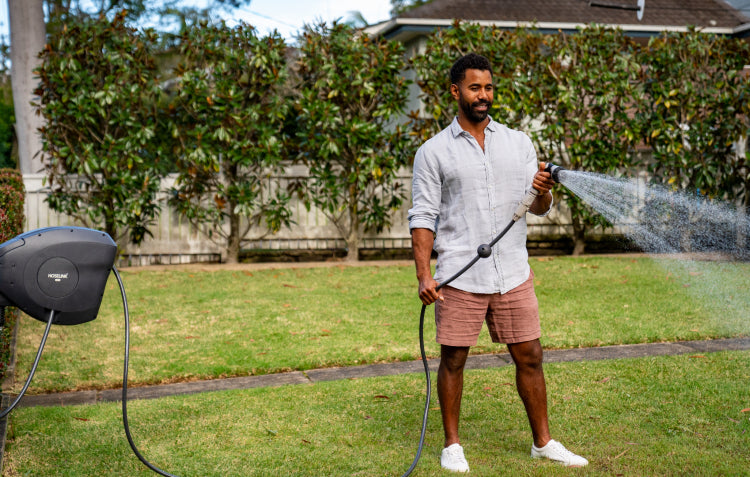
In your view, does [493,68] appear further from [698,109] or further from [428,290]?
[428,290]

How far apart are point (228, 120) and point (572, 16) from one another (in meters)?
8.54

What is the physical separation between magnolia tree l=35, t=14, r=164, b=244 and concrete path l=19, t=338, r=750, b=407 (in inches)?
227

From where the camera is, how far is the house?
14328 mm

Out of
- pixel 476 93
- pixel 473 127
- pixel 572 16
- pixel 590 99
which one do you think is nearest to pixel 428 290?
pixel 473 127

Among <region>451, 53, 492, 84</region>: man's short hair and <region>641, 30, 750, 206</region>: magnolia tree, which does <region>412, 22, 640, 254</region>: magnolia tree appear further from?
<region>451, 53, 492, 84</region>: man's short hair

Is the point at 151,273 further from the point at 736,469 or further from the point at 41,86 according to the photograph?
the point at 736,469

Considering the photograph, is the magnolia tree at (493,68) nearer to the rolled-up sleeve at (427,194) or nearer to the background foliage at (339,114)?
the background foliage at (339,114)

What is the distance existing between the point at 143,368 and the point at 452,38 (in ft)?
23.1

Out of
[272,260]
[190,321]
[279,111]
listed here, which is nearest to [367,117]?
[279,111]

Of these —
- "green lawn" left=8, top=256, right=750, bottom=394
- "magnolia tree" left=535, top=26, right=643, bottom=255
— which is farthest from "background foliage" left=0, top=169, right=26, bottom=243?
"magnolia tree" left=535, top=26, right=643, bottom=255

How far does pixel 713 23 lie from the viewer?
16422 millimetres

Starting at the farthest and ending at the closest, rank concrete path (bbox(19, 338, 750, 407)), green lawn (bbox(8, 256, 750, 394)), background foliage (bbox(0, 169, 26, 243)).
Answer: green lawn (bbox(8, 256, 750, 394)) → concrete path (bbox(19, 338, 750, 407)) → background foliage (bbox(0, 169, 26, 243))

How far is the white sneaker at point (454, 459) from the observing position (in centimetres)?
359

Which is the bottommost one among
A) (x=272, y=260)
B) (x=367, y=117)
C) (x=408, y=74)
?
(x=272, y=260)
